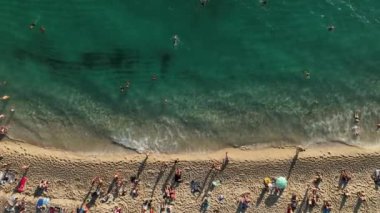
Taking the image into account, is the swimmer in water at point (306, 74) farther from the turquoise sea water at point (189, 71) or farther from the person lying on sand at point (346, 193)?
the person lying on sand at point (346, 193)

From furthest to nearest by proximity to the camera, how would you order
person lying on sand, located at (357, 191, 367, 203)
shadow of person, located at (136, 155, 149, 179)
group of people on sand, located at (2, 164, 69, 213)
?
1. person lying on sand, located at (357, 191, 367, 203)
2. shadow of person, located at (136, 155, 149, 179)
3. group of people on sand, located at (2, 164, 69, 213)

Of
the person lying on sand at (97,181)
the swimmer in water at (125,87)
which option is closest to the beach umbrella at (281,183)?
the person lying on sand at (97,181)

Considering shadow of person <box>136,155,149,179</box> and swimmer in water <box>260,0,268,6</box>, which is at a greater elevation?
swimmer in water <box>260,0,268,6</box>

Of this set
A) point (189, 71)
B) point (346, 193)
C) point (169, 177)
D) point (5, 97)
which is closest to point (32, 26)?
point (5, 97)

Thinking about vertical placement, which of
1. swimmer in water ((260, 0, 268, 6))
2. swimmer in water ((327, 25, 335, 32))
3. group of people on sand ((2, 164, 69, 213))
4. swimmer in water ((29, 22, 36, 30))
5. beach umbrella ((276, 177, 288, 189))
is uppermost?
swimmer in water ((260, 0, 268, 6))

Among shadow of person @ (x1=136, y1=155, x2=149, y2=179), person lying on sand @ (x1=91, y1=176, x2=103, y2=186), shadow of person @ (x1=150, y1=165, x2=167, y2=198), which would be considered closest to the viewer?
person lying on sand @ (x1=91, y1=176, x2=103, y2=186)

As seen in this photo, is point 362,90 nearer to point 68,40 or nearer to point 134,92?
point 134,92

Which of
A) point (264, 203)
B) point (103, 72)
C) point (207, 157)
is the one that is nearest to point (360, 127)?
point (264, 203)

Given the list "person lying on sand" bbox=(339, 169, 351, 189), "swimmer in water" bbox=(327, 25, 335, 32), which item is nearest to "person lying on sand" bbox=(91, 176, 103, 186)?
"person lying on sand" bbox=(339, 169, 351, 189)

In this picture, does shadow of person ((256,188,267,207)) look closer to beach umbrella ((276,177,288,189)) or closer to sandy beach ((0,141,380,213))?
sandy beach ((0,141,380,213))
